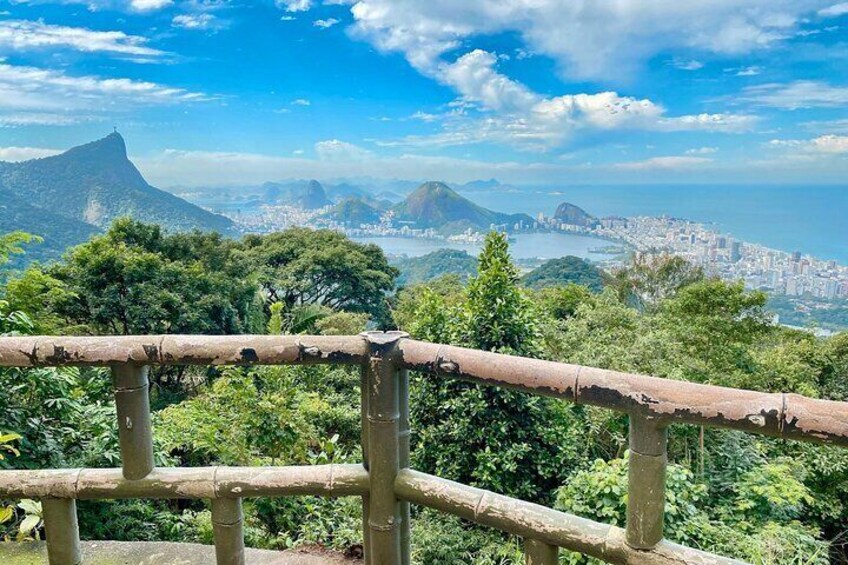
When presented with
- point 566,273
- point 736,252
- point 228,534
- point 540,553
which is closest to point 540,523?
point 540,553

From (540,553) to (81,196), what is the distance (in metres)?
64.5

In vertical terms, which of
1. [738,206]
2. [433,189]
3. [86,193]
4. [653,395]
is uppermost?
[433,189]

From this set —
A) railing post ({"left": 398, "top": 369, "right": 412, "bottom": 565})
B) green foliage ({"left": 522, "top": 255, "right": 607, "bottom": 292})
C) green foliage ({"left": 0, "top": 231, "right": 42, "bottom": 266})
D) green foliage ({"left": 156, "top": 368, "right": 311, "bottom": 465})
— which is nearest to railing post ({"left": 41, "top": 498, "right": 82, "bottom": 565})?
railing post ({"left": 398, "top": 369, "right": 412, "bottom": 565})

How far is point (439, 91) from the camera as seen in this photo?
12838 centimetres

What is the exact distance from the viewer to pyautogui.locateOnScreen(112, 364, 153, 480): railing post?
4.79 feet

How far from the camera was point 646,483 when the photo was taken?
3.82ft

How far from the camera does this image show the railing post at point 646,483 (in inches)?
45.3

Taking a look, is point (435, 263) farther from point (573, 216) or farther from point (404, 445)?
point (404, 445)

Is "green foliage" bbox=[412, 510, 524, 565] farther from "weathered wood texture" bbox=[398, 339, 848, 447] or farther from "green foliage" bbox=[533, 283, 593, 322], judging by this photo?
"green foliage" bbox=[533, 283, 593, 322]

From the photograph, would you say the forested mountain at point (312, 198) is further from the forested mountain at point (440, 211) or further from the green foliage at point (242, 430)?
the green foliage at point (242, 430)

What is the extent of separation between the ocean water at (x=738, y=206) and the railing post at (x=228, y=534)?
108 meters

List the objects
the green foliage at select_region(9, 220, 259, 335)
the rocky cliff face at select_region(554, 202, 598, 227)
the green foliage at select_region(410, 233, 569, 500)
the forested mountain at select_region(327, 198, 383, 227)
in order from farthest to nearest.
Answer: the rocky cliff face at select_region(554, 202, 598, 227)
the forested mountain at select_region(327, 198, 383, 227)
the green foliage at select_region(9, 220, 259, 335)
the green foliage at select_region(410, 233, 569, 500)

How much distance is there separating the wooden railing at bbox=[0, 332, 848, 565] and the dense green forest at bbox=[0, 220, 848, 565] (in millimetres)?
235

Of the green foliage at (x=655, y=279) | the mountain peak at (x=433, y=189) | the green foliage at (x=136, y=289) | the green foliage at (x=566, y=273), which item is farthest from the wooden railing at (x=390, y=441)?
the mountain peak at (x=433, y=189)
